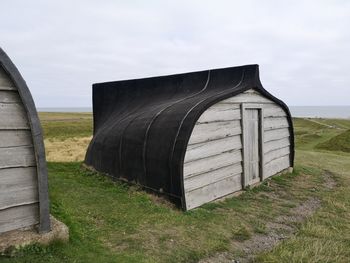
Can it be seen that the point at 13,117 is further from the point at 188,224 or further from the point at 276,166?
the point at 276,166

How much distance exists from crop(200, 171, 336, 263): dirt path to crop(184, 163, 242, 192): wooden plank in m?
1.90

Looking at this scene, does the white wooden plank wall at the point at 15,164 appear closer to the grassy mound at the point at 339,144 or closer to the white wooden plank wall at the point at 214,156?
the white wooden plank wall at the point at 214,156

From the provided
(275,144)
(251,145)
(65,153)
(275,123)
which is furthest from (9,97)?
(65,153)

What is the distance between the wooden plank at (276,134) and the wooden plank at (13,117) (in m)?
8.56

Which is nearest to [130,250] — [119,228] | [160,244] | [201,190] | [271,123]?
[160,244]

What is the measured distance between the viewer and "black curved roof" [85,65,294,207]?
28.0 feet

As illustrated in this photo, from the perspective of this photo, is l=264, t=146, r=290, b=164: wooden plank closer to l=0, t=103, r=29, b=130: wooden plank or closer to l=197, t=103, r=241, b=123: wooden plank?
l=197, t=103, r=241, b=123: wooden plank

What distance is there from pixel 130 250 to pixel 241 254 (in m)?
1.99

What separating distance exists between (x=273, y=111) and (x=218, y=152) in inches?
160

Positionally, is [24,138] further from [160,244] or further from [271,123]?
[271,123]

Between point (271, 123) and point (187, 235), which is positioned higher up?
point (271, 123)

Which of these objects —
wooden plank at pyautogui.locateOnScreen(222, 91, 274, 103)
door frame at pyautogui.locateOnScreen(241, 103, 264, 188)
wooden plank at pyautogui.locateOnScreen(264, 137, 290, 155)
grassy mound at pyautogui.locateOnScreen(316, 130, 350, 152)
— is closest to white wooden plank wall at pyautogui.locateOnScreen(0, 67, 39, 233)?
wooden plank at pyautogui.locateOnScreen(222, 91, 274, 103)

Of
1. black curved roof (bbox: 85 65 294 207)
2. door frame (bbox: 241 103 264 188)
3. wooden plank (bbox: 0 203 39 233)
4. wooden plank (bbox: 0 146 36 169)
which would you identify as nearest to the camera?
wooden plank (bbox: 0 146 36 169)

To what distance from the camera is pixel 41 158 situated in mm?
5344
